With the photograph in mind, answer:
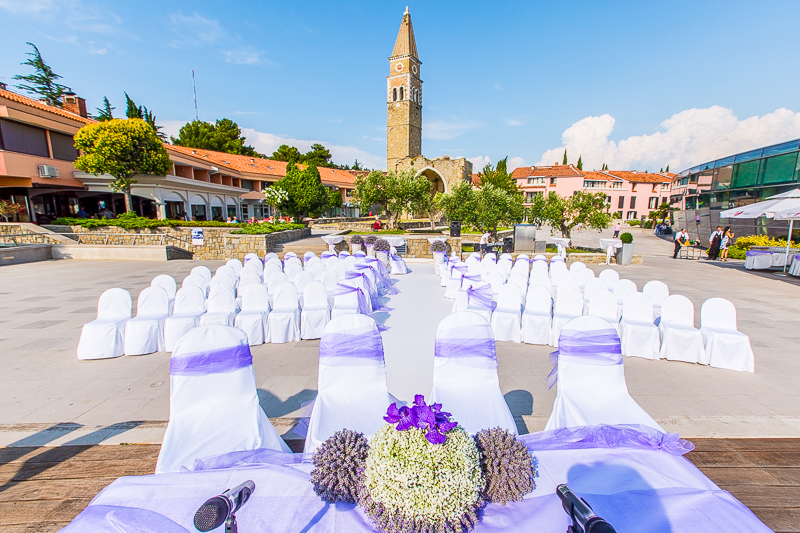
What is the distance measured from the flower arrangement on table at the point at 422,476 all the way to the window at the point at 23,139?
81.5 feet

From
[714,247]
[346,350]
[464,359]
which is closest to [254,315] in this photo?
[346,350]

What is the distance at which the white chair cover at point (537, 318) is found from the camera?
19.0 ft

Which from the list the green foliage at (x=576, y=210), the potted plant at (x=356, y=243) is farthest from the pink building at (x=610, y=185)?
the potted plant at (x=356, y=243)

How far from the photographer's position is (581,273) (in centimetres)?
796

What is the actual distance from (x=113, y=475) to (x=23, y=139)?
23688 millimetres

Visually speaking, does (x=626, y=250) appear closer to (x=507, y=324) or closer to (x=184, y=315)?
(x=507, y=324)

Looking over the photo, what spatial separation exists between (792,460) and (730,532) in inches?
92.3

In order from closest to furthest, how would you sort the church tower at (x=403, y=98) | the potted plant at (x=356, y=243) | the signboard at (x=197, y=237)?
the potted plant at (x=356, y=243), the signboard at (x=197, y=237), the church tower at (x=403, y=98)

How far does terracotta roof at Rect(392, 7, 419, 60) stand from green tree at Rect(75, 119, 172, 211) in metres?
31.6

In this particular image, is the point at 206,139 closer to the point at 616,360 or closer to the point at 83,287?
the point at 83,287

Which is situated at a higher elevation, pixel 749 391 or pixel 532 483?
pixel 532 483

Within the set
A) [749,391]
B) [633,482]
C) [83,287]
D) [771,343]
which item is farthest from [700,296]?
[83,287]

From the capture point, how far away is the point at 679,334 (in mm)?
5051

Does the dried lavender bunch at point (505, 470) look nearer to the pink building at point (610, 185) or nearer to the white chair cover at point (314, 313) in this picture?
the white chair cover at point (314, 313)
